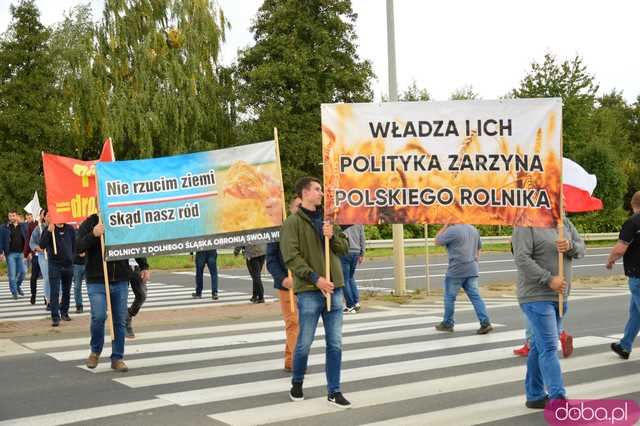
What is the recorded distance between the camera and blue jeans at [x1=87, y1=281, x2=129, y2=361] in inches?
334

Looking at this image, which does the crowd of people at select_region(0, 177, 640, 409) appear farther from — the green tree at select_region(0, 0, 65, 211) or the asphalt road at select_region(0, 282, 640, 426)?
the green tree at select_region(0, 0, 65, 211)

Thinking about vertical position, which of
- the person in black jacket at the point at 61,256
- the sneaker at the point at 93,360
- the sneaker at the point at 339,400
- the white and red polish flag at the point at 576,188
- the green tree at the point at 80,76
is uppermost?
the green tree at the point at 80,76

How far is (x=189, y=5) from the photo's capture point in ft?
117

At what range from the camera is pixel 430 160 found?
724 cm

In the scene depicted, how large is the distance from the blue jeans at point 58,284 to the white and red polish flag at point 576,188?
26.4 ft

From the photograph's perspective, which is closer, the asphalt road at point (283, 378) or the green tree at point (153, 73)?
the asphalt road at point (283, 378)

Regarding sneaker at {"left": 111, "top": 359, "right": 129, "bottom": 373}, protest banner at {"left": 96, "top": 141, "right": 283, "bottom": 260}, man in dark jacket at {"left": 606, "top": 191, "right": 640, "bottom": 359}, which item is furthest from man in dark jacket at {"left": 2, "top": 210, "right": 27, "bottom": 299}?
man in dark jacket at {"left": 606, "top": 191, "right": 640, "bottom": 359}

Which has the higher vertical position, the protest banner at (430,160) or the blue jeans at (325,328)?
the protest banner at (430,160)

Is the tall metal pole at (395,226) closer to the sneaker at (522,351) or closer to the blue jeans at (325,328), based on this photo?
the sneaker at (522,351)

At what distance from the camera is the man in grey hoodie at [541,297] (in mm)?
6234

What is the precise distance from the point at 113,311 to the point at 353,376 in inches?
109

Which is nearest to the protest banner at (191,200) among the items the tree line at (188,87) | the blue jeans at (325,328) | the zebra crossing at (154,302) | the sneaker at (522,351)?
the blue jeans at (325,328)

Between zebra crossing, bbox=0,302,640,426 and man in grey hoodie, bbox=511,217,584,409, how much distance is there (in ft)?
0.96

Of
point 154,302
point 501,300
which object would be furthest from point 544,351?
point 154,302
